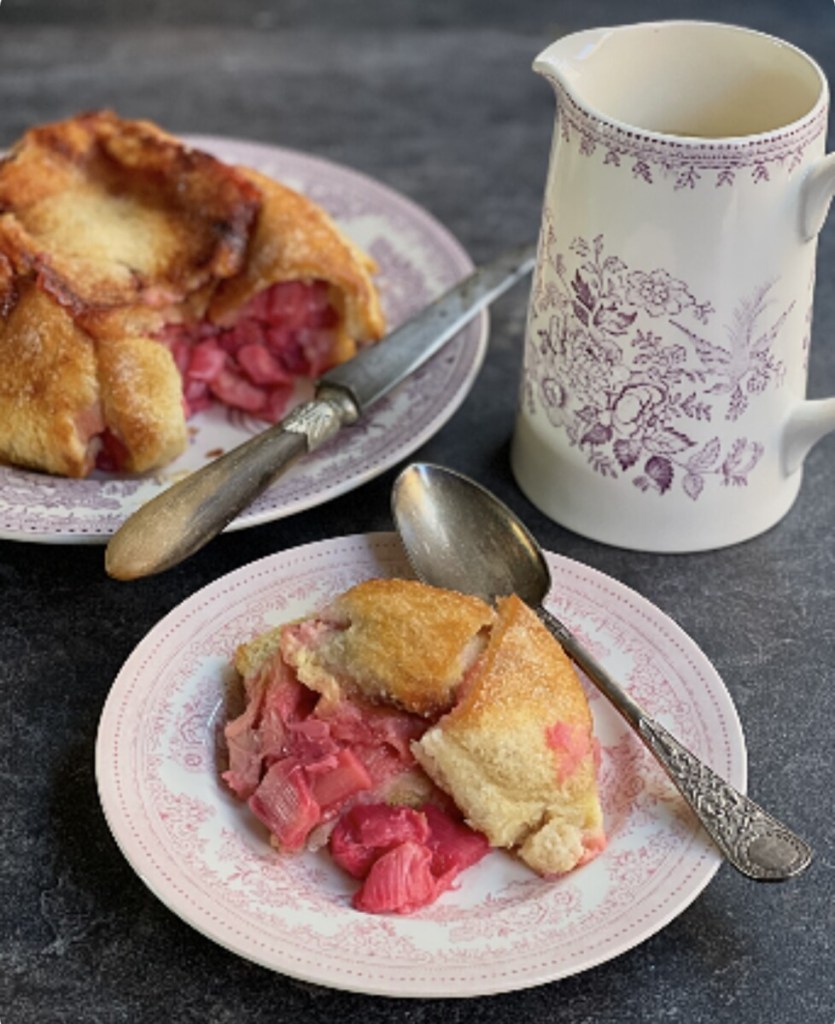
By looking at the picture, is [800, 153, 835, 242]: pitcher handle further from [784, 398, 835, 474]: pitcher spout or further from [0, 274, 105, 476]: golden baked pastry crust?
[0, 274, 105, 476]: golden baked pastry crust

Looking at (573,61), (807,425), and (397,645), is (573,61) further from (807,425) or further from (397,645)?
(397,645)

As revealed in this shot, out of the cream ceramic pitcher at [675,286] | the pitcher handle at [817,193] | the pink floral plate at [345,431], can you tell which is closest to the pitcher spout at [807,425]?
the cream ceramic pitcher at [675,286]

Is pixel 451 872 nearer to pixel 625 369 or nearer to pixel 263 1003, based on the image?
pixel 263 1003

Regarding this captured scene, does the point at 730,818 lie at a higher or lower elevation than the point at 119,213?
lower

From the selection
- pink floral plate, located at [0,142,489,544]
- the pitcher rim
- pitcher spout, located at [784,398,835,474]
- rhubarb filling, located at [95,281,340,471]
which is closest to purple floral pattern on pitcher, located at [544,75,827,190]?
the pitcher rim

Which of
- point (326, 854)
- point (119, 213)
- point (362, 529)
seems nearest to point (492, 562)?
point (362, 529)

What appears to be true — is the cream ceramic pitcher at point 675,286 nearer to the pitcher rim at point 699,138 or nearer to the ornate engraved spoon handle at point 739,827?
the pitcher rim at point 699,138
